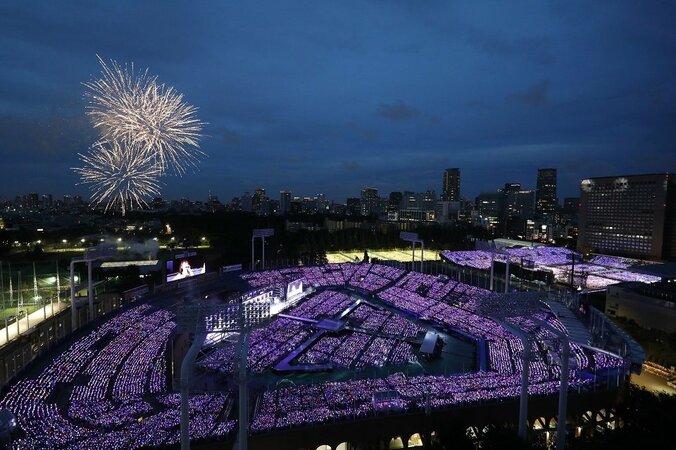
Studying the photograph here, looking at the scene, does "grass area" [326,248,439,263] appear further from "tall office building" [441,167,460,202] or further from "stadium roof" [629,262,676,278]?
"tall office building" [441,167,460,202]

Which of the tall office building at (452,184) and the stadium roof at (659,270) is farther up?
the tall office building at (452,184)

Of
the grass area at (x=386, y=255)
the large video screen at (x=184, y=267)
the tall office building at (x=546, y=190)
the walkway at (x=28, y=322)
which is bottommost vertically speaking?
the grass area at (x=386, y=255)

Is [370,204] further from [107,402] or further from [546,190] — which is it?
[107,402]

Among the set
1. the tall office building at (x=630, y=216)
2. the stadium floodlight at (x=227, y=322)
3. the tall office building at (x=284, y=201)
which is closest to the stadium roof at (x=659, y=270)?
the tall office building at (x=630, y=216)

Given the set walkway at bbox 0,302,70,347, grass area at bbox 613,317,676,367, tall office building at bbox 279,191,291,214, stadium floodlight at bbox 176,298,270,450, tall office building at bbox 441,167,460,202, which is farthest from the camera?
tall office building at bbox 441,167,460,202

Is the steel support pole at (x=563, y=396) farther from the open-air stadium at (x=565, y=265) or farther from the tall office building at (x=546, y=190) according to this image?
the tall office building at (x=546, y=190)

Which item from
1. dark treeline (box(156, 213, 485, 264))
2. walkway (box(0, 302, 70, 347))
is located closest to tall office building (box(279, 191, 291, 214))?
dark treeline (box(156, 213, 485, 264))

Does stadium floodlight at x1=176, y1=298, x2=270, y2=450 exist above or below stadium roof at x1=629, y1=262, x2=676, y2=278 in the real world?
above
